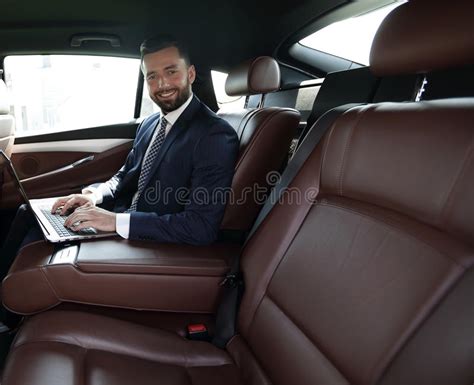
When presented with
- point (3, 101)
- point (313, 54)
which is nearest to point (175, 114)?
point (3, 101)

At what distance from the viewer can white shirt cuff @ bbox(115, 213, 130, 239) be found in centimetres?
137

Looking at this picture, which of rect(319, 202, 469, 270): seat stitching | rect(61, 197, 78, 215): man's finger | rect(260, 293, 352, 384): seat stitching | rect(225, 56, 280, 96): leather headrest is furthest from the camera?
rect(225, 56, 280, 96): leather headrest

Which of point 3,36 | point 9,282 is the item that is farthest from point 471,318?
point 3,36

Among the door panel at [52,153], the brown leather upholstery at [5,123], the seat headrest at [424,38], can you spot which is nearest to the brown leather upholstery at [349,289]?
the seat headrest at [424,38]

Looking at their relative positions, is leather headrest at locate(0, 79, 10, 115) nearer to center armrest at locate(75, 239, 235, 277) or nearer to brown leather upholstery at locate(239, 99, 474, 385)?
center armrest at locate(75, 239, 235, 277)

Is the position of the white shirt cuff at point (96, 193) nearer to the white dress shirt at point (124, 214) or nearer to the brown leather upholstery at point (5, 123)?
the white dress shirt at point (124, 214)

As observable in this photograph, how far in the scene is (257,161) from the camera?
5.02 feet

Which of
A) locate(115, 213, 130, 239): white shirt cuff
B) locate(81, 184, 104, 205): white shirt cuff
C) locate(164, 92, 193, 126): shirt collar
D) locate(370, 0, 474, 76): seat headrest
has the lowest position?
locate(81, 184, 104, 205): white shirt cuff

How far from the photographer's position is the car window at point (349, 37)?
2270mm

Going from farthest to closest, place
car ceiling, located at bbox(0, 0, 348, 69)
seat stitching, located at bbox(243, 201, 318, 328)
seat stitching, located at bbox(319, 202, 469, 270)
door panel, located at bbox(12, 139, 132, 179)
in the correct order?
door panel, located at bbox(12, 139, 132, 179) → car ceiling, located at bbox(0, 0, 348, 69) → seat stitching, located at bbox(243, 201, 318, 328) → seat stitching, located at bbox(319, 202, 469, 270)

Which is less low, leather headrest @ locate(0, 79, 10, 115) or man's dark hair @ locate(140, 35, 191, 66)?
man's dark hair @ locate(140, 35, 191, 66)

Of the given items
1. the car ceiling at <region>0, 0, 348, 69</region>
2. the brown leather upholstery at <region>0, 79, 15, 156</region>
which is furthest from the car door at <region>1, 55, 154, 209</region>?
the brown leather upholstery at <region>0, 79, 15, 156</region>

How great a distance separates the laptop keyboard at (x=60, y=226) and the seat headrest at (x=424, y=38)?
1.04 meters

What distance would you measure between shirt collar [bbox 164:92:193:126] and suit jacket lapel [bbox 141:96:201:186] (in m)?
0.03
